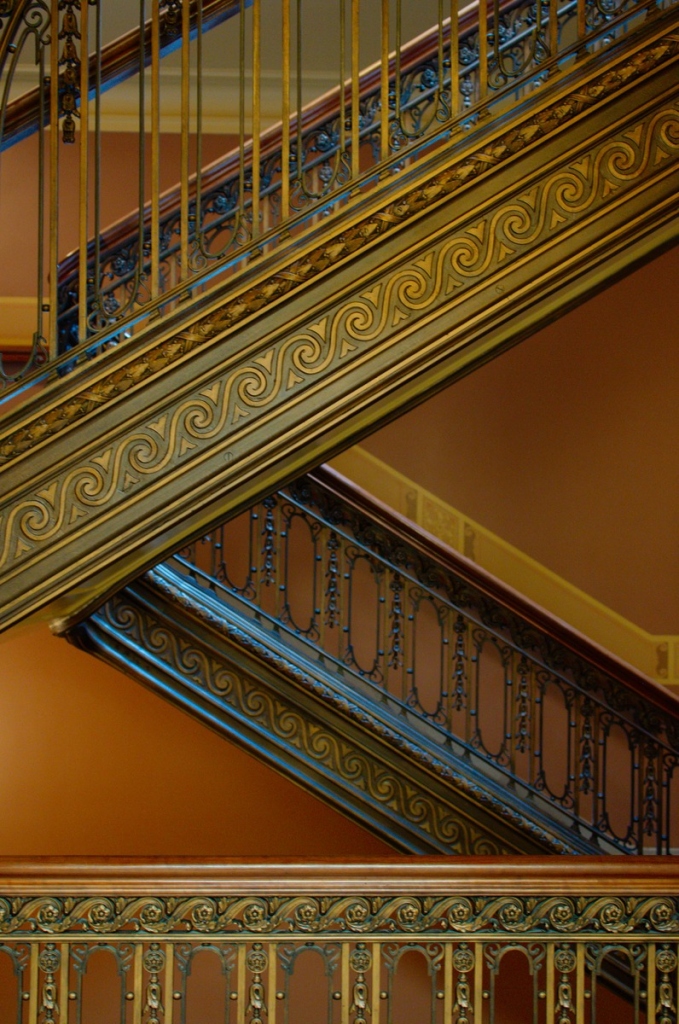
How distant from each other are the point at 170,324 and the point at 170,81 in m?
4.41

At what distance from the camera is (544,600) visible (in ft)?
20.9

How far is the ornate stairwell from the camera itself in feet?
13.7

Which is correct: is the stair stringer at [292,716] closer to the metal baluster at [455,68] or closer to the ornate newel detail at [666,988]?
the ornate newel detail at [666,988]

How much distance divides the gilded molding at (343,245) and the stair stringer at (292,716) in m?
1.54

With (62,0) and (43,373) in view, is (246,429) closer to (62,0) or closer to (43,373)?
(43,373)

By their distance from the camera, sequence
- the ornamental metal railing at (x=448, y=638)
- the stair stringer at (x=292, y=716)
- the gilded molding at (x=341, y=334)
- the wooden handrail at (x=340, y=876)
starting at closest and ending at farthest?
the wooden handrail at (x=340, y=876) → the gilded molding at (x=341, y=334) → the stair stringer at (x=292, y=716) → the ornamental metal railing at (x=448, y=638)

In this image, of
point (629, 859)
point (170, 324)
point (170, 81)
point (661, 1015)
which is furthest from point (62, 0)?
point (170, 81)

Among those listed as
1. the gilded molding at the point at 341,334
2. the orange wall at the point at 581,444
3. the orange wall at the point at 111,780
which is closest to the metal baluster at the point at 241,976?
the gilded molding at the point at 341,334

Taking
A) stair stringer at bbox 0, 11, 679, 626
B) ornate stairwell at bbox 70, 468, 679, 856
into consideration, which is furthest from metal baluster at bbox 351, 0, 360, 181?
ornate stairwell at bbox 70, 468, 679, 856

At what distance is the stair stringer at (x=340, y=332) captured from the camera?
8.57ft

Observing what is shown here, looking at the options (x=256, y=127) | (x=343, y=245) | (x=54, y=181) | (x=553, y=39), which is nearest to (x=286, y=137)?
(x=256, y=127)

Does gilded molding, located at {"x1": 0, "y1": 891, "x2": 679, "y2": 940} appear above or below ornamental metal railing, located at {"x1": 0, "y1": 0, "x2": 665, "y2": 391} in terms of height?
below

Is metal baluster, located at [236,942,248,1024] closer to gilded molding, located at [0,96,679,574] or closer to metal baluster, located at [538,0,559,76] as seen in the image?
gilded molding, located at [0,96,679,574]

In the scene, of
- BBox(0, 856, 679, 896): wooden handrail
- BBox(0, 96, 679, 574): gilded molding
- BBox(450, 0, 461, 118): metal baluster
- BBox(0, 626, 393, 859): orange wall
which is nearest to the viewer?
BBox(0, 856, 679, 896): wooden handrail
